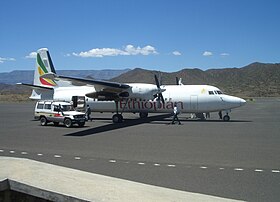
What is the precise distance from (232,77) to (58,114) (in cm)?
14915

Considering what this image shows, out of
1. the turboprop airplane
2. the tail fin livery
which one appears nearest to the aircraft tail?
the tail fin livery

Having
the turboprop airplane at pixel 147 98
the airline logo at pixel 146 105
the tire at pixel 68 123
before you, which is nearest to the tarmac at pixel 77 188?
the tire at pixel 68 123

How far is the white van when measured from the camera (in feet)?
68.7

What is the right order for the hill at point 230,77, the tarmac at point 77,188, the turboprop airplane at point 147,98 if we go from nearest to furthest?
the tarmac at point 77,188 → the turboprop airplane at point 147,98 → the hill at point 230,77

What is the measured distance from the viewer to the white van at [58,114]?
20953 millimetres

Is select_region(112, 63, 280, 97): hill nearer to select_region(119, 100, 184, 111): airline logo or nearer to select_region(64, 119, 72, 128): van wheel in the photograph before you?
select_region(119, 100, 184, 111): airline logo

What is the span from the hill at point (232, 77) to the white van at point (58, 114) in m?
105

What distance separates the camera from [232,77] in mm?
160875

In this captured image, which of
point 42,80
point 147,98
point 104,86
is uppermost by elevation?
point 42,80

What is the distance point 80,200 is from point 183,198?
1.36 m

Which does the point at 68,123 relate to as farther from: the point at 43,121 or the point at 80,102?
the point at 80,102

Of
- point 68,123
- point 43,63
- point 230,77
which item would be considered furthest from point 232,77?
point 68,123

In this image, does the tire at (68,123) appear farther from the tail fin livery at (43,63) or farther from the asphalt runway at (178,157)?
the tail fin livery at (43,63)

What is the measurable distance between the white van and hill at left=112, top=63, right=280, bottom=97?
104908 millimetres
